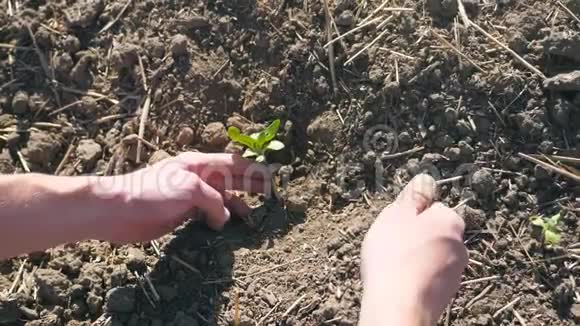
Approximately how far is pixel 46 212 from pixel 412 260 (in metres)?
0.96

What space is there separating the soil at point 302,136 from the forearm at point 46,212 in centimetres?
20

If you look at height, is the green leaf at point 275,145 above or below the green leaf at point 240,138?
below

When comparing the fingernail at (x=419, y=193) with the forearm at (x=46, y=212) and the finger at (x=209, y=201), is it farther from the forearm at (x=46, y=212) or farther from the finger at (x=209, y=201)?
the forearm at (x=46, y=212)

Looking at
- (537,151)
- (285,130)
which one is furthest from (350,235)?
(537,151)

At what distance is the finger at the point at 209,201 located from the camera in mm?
2334

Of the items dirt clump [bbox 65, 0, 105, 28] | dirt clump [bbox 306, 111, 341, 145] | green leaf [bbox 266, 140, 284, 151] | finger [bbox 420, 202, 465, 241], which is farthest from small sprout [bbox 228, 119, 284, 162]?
dirt clump [bbox 65, 0, 105, 28]

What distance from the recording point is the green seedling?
2.24 metres

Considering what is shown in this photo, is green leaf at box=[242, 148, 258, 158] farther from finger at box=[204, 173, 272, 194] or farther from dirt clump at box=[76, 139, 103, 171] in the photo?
dirt clump at box=[76, 139, 103, 171]

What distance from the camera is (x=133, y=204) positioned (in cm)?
229

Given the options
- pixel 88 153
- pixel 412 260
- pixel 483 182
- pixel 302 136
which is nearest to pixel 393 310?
pixel 412 260

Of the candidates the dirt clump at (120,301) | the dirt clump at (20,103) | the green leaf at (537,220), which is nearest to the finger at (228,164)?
the dirt clump at (120,301)

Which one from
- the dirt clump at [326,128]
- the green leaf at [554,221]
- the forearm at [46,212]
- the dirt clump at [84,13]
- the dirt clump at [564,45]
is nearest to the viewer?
the forearm at [46,212]

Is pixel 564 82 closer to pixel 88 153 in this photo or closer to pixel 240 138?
pixel 240 138

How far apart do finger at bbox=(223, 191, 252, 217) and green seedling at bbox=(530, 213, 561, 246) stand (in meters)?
0.80
